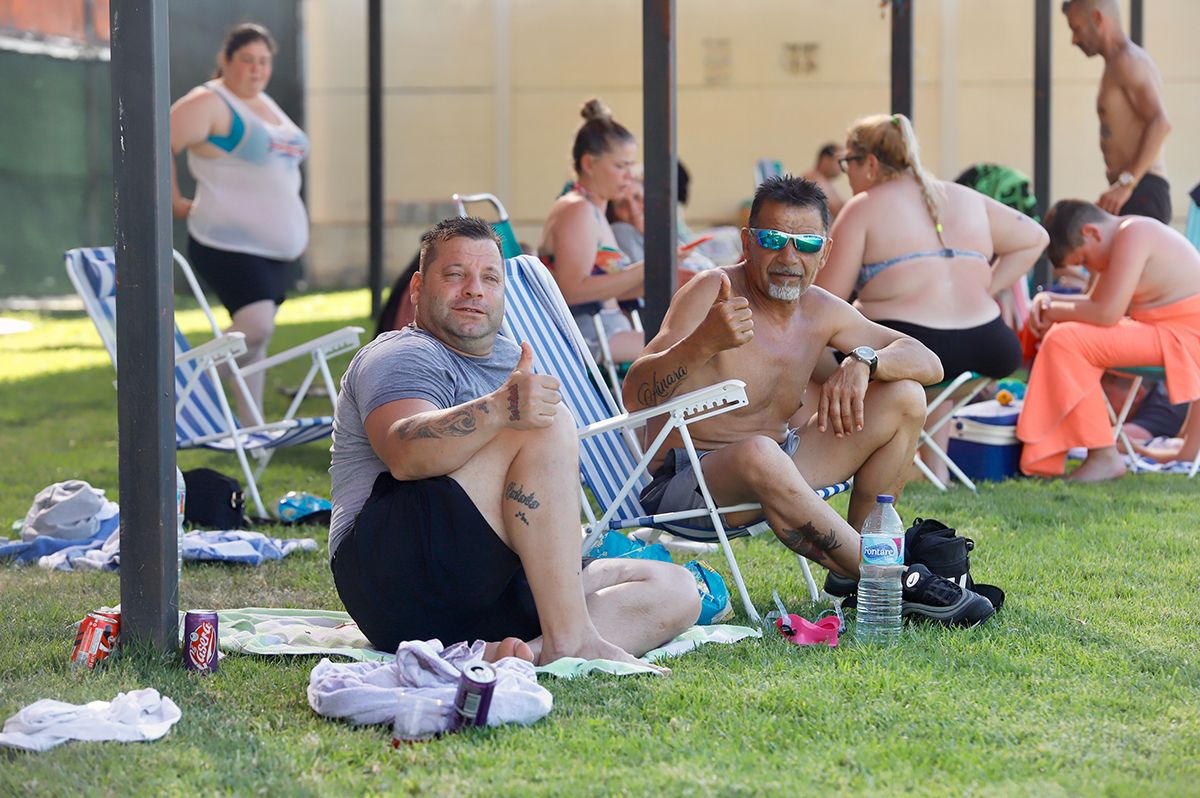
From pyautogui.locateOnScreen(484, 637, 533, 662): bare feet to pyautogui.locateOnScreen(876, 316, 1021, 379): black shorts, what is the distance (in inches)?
106

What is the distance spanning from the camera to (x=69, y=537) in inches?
190

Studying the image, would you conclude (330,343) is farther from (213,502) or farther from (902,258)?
(902,258)

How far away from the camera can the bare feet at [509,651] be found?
3240 mm

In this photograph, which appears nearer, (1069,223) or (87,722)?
(87,722)

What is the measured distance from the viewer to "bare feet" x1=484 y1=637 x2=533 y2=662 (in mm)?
3240

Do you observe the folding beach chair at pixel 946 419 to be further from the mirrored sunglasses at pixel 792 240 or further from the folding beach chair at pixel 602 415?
the mirrored sunglasses at pixel 792 240

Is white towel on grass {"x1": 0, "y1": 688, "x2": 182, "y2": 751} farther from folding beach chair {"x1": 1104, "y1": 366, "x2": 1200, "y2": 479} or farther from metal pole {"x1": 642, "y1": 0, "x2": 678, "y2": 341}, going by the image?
folding beach chair {"x1": 1104, "y1": 366, "x2": 1200, "y2": 479}

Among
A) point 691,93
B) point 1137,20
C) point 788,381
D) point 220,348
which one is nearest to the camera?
point 788,381

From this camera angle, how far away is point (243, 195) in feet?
21.4

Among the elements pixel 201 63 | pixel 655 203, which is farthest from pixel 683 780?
pixel 201 63

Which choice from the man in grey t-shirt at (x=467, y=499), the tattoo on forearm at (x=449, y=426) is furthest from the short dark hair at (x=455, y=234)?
the tattoo on forearm at (x=449, y=426)

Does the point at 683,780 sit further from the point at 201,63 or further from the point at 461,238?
the point at 201,63

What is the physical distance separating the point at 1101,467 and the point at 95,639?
158 inches

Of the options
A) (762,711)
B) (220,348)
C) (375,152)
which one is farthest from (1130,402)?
(375,152)
